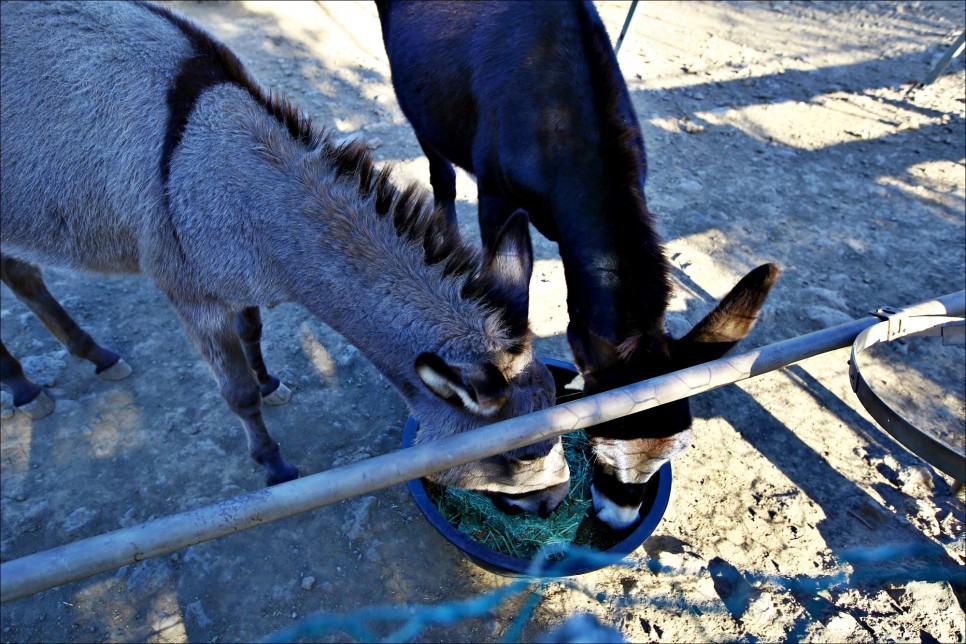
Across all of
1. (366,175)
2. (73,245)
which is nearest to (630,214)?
(366,175)

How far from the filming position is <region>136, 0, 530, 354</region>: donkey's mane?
219 cm

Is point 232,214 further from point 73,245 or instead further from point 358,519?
point 358,519

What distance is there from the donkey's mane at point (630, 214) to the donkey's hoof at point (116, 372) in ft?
10.7

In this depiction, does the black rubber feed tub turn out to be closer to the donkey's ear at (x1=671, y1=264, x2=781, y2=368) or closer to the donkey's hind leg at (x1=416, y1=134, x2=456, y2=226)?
the donkey's ear at (x1=671, y1=264, x2=781, y2=368)

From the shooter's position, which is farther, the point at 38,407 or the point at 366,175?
the point at 38,407

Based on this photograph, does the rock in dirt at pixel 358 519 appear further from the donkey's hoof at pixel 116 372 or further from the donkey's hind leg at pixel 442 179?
the donkey's hind leg at pixel 442 179

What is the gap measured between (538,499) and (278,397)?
2.02 metres

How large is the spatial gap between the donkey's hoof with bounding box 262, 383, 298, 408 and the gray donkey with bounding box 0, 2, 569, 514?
91 cm

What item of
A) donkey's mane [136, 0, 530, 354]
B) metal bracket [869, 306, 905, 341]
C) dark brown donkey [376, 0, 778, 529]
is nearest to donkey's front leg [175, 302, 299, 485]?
donkey's mane [136, 0, 530, 354]

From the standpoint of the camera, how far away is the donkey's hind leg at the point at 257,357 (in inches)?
132

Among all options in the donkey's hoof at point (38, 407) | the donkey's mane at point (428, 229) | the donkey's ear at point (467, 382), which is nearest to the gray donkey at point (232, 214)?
the donkey's mane at point (428, 229)

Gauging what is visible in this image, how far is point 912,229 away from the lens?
5.24 metres

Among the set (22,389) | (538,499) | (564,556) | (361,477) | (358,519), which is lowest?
(358,519)

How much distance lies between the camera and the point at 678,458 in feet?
11.1
